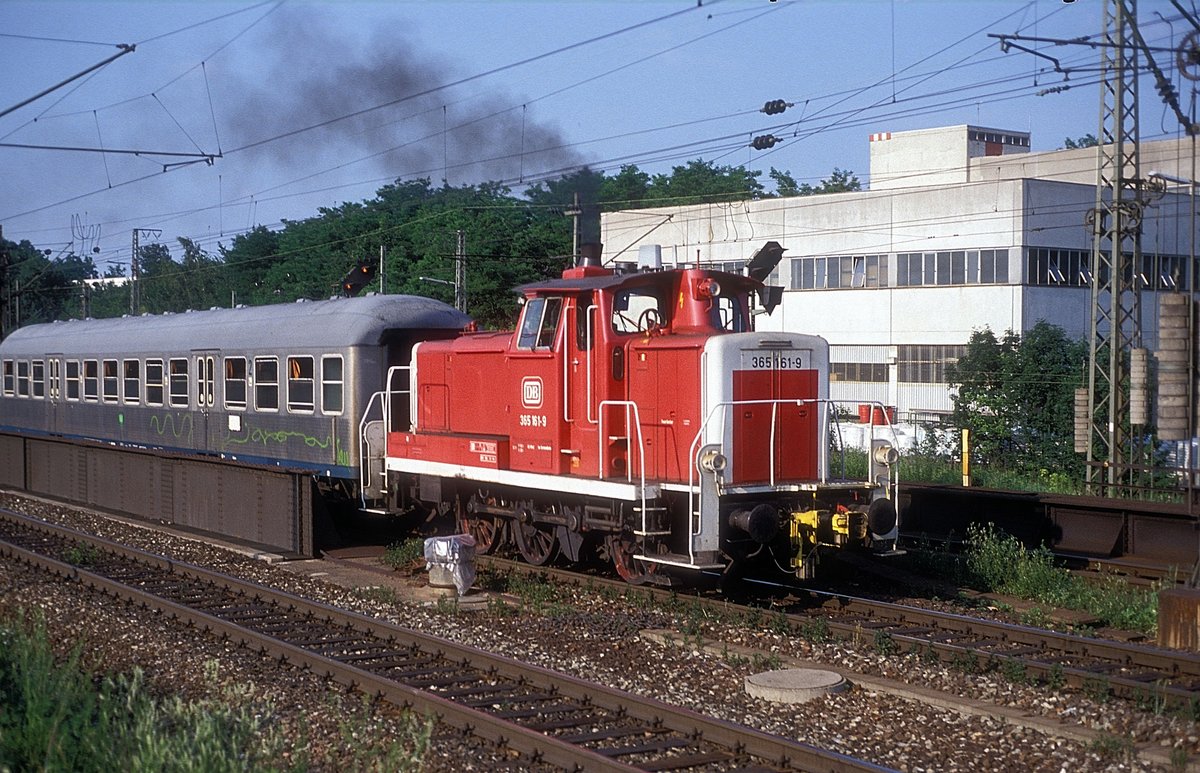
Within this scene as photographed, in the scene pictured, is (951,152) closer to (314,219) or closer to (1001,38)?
(314,219)

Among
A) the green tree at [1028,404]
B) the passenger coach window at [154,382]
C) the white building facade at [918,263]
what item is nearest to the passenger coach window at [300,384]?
the passenger coach window at [154,382]

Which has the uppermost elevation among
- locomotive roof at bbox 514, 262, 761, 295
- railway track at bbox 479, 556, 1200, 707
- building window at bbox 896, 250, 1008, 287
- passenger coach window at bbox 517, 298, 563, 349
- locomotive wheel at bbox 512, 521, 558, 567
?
building window at bbox 896, 250, 1008, 287

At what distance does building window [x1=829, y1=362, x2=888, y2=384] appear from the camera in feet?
142

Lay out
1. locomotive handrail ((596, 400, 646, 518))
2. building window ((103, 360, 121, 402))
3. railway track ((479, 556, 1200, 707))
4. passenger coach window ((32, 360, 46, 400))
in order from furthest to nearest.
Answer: passenger coach window ((32, 360, 46, 400)) → building window ((103, 360, 121, 402)) → locomotive handrail ((596, 400, 646, 518)) → railway track ((479, 556, 1200, 707))

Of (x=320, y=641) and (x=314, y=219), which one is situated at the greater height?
(x=314, y=219)

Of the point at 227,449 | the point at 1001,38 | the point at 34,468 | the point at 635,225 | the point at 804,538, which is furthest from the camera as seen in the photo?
the point at 635,225

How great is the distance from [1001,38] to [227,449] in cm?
1337

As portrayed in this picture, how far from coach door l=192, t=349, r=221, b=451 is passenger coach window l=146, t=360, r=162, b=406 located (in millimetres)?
1542

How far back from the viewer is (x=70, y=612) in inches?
485

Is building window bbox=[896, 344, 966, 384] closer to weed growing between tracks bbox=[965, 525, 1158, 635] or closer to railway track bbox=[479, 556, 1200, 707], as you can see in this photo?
weed growing between tracks bbox=[965, 525, 1158, 635]

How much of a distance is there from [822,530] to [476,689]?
13.9 ft

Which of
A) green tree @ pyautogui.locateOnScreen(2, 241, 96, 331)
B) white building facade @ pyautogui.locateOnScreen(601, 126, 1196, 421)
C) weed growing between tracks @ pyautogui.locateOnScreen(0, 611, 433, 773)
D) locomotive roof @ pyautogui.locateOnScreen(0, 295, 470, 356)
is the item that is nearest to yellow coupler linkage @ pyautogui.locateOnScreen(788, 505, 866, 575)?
weed growing between tracks @ pyautogui.locateOnScreen(0, 611, 433, 773)

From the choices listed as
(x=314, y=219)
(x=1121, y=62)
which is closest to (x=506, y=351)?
(x=1121, y=62)

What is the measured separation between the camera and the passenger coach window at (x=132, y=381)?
21.9 meters
